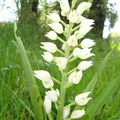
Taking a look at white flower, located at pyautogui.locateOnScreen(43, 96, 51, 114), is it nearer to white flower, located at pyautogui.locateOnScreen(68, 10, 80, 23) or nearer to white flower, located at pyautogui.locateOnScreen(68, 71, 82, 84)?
white flower, located at pyautogui.locateOnScreen(68, 71, 82, 84)

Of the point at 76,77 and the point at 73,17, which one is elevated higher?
the point at 73,17

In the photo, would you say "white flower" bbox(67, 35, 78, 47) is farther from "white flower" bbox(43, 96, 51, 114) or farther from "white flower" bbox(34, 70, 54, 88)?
"white flower" bbox(43, 96, 51, 114)

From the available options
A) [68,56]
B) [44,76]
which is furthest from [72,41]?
[44,76]

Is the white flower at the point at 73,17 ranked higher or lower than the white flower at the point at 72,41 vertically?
higher

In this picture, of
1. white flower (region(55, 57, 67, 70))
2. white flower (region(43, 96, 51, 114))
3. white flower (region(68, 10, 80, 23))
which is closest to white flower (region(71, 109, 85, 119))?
white flower (region(43, 96, 51, 114))

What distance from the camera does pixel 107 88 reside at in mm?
2086

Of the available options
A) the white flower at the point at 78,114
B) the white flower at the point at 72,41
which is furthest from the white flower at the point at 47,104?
the white flower at the point at 72,41

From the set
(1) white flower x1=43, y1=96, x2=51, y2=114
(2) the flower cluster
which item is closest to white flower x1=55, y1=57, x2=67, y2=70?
(2) the flower cluster

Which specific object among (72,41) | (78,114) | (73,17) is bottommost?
(78,114)

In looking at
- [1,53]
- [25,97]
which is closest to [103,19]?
[1,53]

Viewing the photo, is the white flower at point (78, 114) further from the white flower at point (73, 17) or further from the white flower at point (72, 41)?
the white flower at point (73, 17)

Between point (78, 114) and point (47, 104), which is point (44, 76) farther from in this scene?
point (78, 114)

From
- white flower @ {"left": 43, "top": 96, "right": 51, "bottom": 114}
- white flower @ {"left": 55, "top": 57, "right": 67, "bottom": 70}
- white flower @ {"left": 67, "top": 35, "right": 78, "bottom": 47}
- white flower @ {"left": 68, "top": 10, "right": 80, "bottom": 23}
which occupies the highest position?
white flower @ {"left": 68, "top": 10, "right": 80, "bottom": 23}

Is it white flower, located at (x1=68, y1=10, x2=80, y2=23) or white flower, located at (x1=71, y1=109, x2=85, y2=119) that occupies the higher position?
white flower, located at (x1=68, y1=10, x2=80, y2=23)
